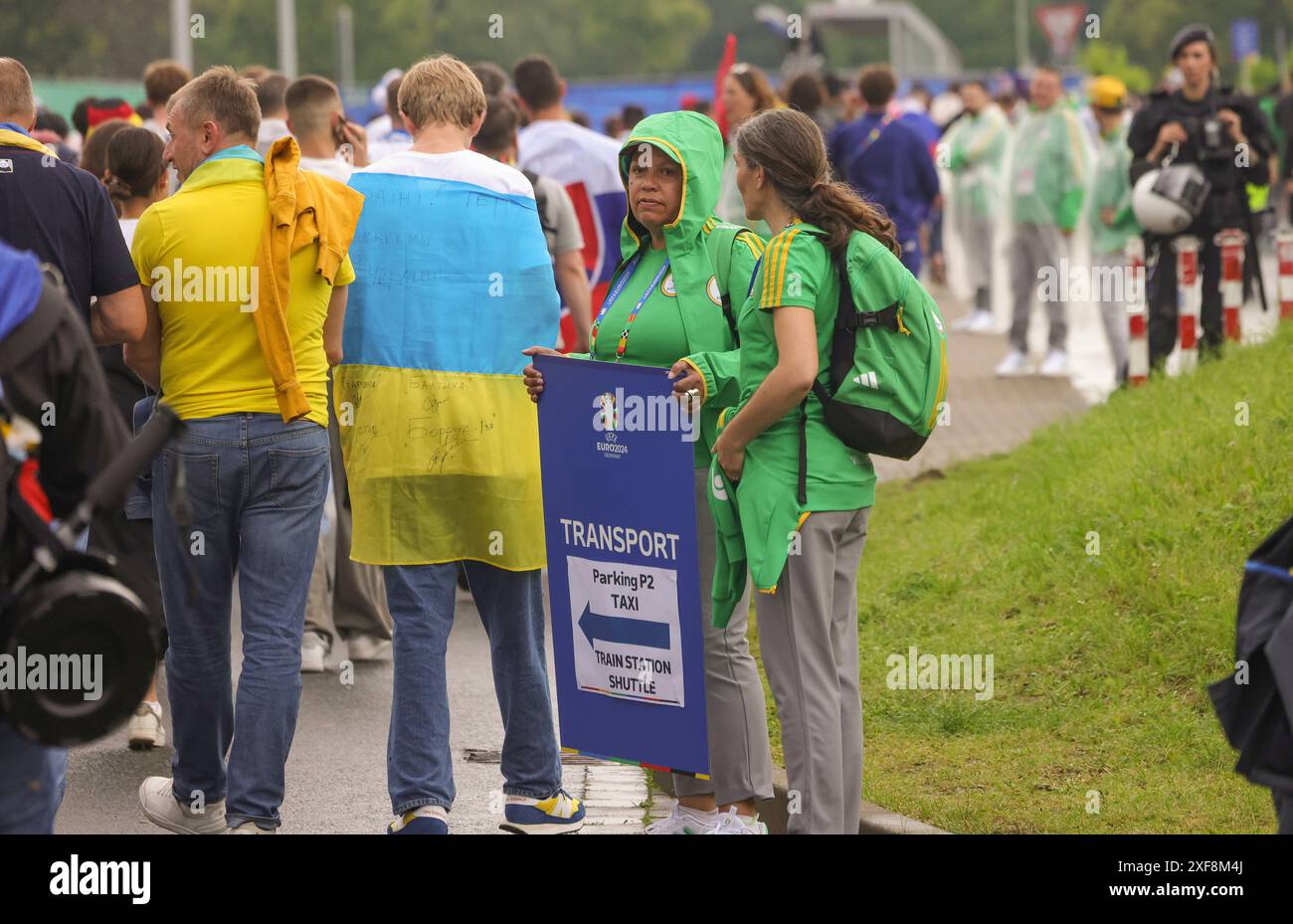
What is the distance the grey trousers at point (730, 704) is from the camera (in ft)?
18.2

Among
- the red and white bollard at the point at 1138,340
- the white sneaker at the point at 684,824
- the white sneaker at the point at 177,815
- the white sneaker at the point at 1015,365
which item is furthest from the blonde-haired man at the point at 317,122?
the white sneaker at the point at 1015,365

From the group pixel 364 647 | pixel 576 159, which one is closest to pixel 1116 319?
pixel 576 159

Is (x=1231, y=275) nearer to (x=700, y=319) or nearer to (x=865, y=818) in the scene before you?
(x=865, y=818)

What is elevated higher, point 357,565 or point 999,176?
point 999,176

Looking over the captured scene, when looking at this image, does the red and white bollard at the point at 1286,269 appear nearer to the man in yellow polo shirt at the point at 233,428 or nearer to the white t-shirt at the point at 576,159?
the white t-shirt at the point at 576,159

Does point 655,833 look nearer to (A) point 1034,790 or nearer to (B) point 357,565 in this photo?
(A) point 1034,790

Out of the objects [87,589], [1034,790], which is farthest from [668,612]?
[87,589]

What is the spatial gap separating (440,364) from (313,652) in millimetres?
2951

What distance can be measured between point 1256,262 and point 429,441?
811 centimetres

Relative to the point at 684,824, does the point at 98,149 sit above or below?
above

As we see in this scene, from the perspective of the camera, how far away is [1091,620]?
289 inches

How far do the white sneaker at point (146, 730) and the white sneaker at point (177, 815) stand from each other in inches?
46.6

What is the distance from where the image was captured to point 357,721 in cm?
761

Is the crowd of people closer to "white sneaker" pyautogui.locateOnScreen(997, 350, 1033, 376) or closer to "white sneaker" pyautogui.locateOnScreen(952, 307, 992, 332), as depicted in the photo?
"white sneaker" pyautogui.locateOnScreen(997, 350, 1033, 376)
